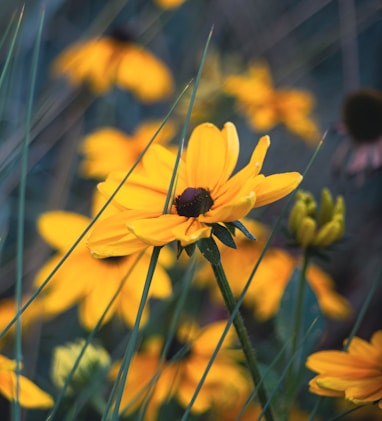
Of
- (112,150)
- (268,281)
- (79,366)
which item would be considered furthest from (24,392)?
(112,150)

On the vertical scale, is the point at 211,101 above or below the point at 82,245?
above

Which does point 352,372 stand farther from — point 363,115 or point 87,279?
point 363,115

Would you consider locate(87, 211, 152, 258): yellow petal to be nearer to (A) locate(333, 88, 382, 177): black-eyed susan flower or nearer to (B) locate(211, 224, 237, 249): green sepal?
(B) locate(211, 224, 237, 249): green sepal

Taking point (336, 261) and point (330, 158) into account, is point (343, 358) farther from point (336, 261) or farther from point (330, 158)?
point (330, 158)

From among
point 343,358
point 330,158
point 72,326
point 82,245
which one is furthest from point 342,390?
point 330,158

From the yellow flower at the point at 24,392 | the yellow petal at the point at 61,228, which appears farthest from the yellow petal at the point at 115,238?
the yellow petal at the point at 61,228

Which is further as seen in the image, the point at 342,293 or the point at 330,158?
the point at 330,158
